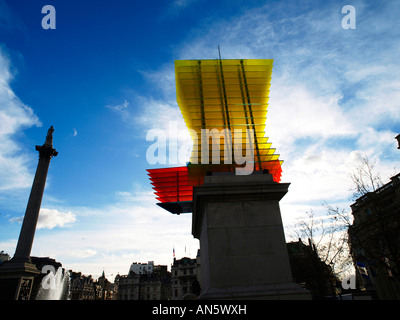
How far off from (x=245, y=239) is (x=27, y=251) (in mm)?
27103

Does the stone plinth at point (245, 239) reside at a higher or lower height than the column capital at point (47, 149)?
lower

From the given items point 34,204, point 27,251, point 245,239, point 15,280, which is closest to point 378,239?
point 245,239

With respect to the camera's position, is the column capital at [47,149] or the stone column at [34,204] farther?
the column capital at [47,149]

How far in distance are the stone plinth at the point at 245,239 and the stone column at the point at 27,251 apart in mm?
A: 23687

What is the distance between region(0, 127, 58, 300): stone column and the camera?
70.8 feet

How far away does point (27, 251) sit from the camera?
24.7 m

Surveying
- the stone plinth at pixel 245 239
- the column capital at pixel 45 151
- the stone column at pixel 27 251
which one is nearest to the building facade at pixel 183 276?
the stone column at pixel 27 251

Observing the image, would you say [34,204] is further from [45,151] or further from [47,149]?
[47,149]

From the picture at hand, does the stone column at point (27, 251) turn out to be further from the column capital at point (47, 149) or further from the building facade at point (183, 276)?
the building facade at point (183, 276)

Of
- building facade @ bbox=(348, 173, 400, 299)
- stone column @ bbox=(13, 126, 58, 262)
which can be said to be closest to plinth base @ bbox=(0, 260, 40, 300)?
stone column @ bbox=(13, 126, 58, 262)

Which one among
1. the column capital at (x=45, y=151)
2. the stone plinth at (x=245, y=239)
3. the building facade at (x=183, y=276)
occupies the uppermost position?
the column capital at (x=45, y=151)

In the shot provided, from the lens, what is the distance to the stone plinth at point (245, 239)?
610 centimetres

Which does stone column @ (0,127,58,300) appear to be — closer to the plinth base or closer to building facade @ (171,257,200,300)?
the plinth base
